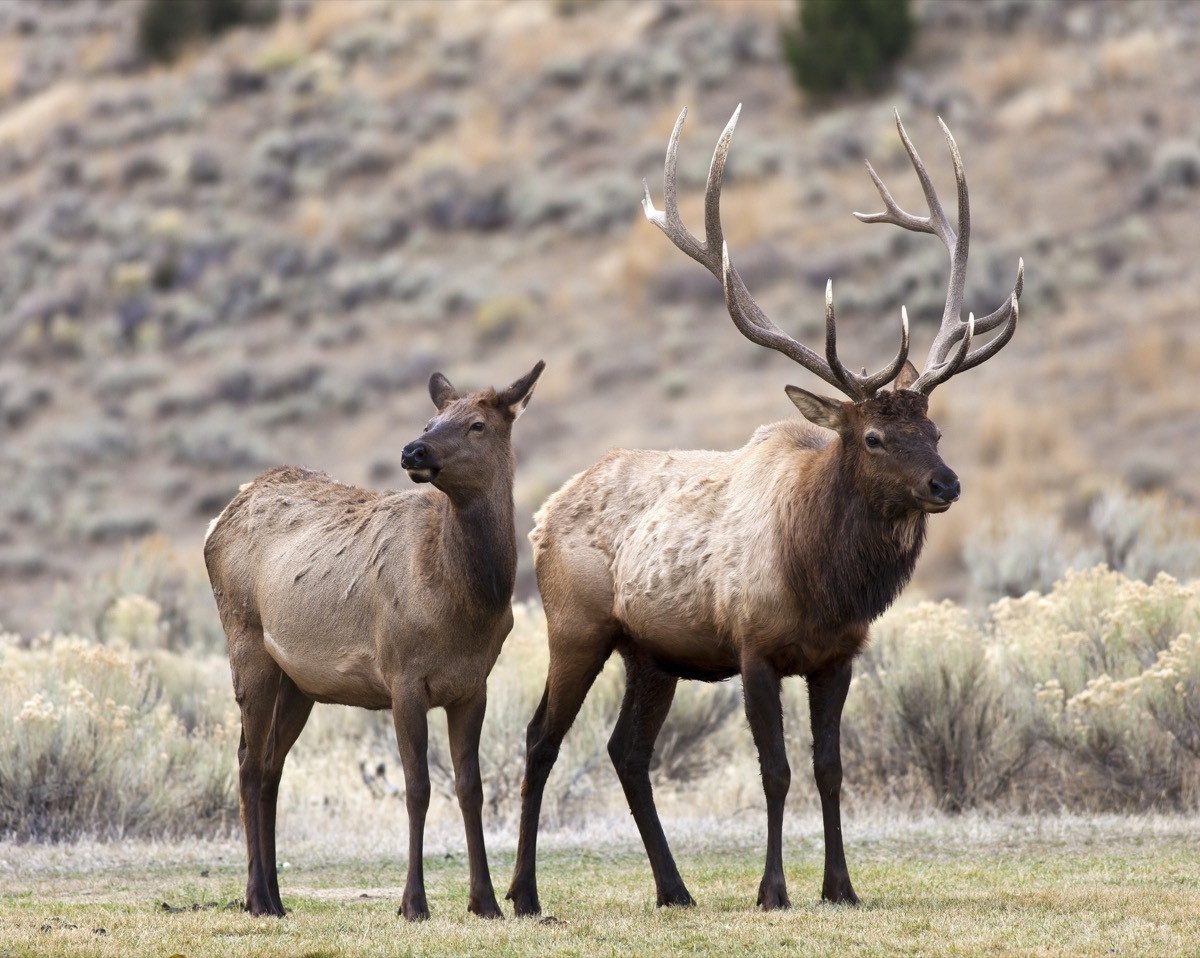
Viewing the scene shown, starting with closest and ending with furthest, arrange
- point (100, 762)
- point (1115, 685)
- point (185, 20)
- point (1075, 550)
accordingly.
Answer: point (1115, 685) → point (100, 762) → point (1075, 550) → point (185, 20)

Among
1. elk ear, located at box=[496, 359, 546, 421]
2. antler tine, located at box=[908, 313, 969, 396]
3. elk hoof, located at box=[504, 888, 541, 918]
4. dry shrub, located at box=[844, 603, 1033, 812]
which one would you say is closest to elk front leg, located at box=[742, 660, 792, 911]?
elk hoof, located at box=[504, 888, 541, 918]

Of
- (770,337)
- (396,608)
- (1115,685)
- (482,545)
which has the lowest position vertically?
(1115,685)

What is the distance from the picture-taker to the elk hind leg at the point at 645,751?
864cm

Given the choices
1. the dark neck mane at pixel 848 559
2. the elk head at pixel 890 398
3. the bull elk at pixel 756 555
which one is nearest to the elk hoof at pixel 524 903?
the bull elk at pixel 756 555

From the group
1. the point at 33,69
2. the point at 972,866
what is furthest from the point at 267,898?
the point at 33,69

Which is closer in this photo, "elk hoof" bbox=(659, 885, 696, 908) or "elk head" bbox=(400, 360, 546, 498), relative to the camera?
"elk head" bbox=(400, 360, 546, 498)

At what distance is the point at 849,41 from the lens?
3534cm

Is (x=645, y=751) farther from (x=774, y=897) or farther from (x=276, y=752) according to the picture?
(x=276, y=752)

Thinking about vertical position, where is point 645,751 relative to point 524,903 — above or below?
above

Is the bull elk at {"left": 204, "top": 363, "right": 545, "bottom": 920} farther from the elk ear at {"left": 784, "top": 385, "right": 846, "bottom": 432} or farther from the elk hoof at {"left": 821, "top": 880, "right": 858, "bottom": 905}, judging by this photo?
the elk hoof at {"left": 821, "top": 880, "right": 858, "bottom": 905}

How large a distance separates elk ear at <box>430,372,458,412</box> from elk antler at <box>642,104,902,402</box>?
1.42 meters

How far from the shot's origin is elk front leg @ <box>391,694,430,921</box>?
8.06 m

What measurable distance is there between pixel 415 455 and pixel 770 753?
220cm

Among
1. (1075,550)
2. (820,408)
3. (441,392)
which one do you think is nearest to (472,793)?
(441,392)
